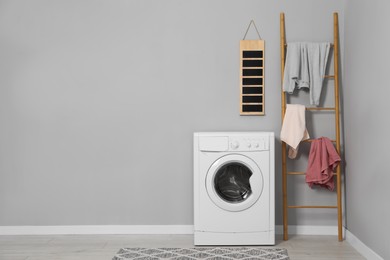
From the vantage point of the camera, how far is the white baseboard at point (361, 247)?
10.9 ft

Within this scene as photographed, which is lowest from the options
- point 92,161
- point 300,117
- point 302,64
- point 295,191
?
point 295,191

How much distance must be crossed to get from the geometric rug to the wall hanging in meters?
1.16

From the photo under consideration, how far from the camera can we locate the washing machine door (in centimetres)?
378

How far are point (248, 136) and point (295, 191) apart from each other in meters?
0.80

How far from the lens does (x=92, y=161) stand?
427 cm

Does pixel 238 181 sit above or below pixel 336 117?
below

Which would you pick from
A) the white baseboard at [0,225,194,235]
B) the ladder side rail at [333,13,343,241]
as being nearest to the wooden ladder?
the ladder side rail at [333,13,343,241]

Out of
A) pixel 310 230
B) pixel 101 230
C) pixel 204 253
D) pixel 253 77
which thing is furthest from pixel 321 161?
pixel 101 230

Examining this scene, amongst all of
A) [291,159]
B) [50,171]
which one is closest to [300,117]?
[291,159]

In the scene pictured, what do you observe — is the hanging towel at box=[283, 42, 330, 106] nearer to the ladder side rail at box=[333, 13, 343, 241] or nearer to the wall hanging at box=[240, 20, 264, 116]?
the ladder side rail at box=[333, 13, 343, 241]

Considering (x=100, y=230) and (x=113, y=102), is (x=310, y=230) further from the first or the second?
(x=113, y=102)

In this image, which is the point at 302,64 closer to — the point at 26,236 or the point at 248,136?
the point at 248,136

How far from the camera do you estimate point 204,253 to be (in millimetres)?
3609

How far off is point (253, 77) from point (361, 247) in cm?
159
